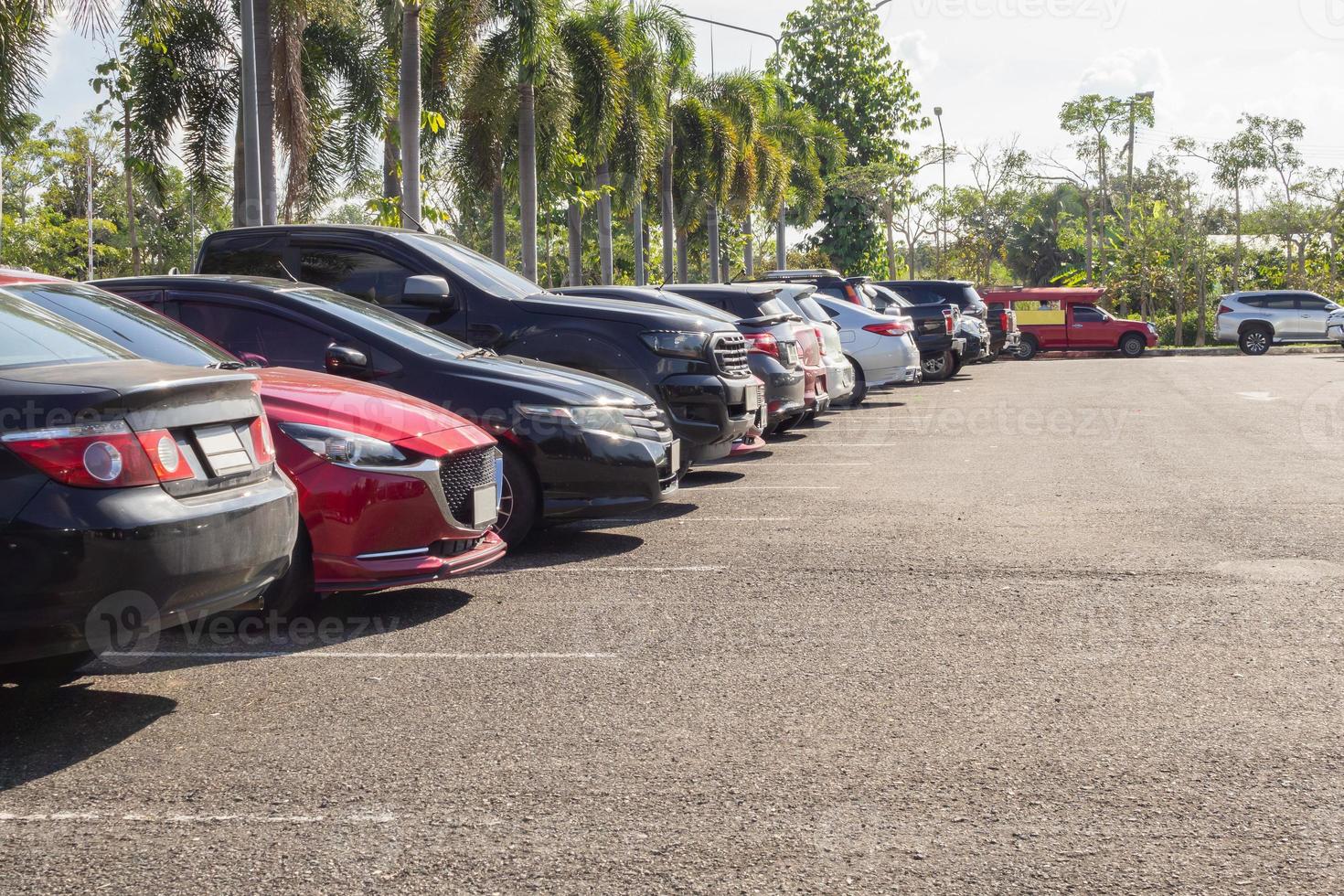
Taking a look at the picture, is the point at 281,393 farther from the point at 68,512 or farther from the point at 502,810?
the point at 502,810

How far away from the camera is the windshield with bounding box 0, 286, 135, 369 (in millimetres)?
4664

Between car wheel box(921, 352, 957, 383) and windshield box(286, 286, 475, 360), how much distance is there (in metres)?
19.0

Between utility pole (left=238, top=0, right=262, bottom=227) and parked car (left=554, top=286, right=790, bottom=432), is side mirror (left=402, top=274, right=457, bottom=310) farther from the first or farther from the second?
utility pole (left=238, top=0, right=262, bottom=227)

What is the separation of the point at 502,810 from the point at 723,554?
426cm

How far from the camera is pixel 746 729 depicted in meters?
4.67

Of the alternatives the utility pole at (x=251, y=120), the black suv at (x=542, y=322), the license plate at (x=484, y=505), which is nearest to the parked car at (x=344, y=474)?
the license plate at (x=484, y=505)

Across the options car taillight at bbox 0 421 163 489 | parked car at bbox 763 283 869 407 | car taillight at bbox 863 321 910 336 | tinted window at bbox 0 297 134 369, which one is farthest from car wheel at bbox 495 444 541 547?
car taillight at bbox 863 321 910 336

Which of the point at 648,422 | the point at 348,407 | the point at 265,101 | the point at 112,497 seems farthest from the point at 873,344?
the point at 112,497

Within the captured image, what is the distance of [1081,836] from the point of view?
370cm

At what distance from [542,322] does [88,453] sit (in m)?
5.49

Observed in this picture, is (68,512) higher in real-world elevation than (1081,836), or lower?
higher

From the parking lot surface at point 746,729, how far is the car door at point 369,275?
2.00m

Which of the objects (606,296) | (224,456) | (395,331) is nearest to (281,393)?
(224,456)

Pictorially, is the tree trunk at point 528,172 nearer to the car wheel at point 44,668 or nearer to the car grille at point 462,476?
the car grille at point 462,476
